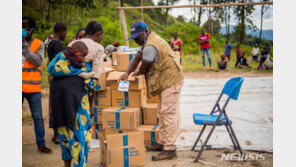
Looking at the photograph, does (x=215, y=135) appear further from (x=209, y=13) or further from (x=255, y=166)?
(x=209, y=13)

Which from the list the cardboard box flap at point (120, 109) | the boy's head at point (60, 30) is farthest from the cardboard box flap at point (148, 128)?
the boy's head at point (60, 30)

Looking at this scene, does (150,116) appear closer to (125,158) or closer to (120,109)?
(120,109)

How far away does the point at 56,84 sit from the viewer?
2480 mm

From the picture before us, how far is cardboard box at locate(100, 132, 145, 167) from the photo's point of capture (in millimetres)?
3130

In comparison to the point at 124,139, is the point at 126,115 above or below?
above

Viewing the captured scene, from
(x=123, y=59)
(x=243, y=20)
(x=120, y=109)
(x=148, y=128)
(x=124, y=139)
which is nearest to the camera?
(x=124, y=139)

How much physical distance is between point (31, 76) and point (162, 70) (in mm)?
1733

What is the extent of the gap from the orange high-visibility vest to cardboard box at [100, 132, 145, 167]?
1.14 m

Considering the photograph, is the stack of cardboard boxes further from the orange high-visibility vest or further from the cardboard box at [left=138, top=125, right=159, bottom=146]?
the orange high-visibility vest

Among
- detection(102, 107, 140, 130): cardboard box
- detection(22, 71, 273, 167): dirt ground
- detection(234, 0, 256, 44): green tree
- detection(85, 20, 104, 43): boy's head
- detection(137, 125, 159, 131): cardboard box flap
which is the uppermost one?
detection(234, 0, 256, 44): green tree

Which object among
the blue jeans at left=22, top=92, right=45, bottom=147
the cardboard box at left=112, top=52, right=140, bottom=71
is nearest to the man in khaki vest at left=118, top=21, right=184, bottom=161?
the cardboard box at left=112, top=52, right=140, bottom=71

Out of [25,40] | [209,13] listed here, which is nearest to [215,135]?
[25,40]

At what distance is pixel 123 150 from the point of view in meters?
3.20

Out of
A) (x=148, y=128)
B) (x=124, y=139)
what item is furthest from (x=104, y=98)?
(x=124, y=139)
